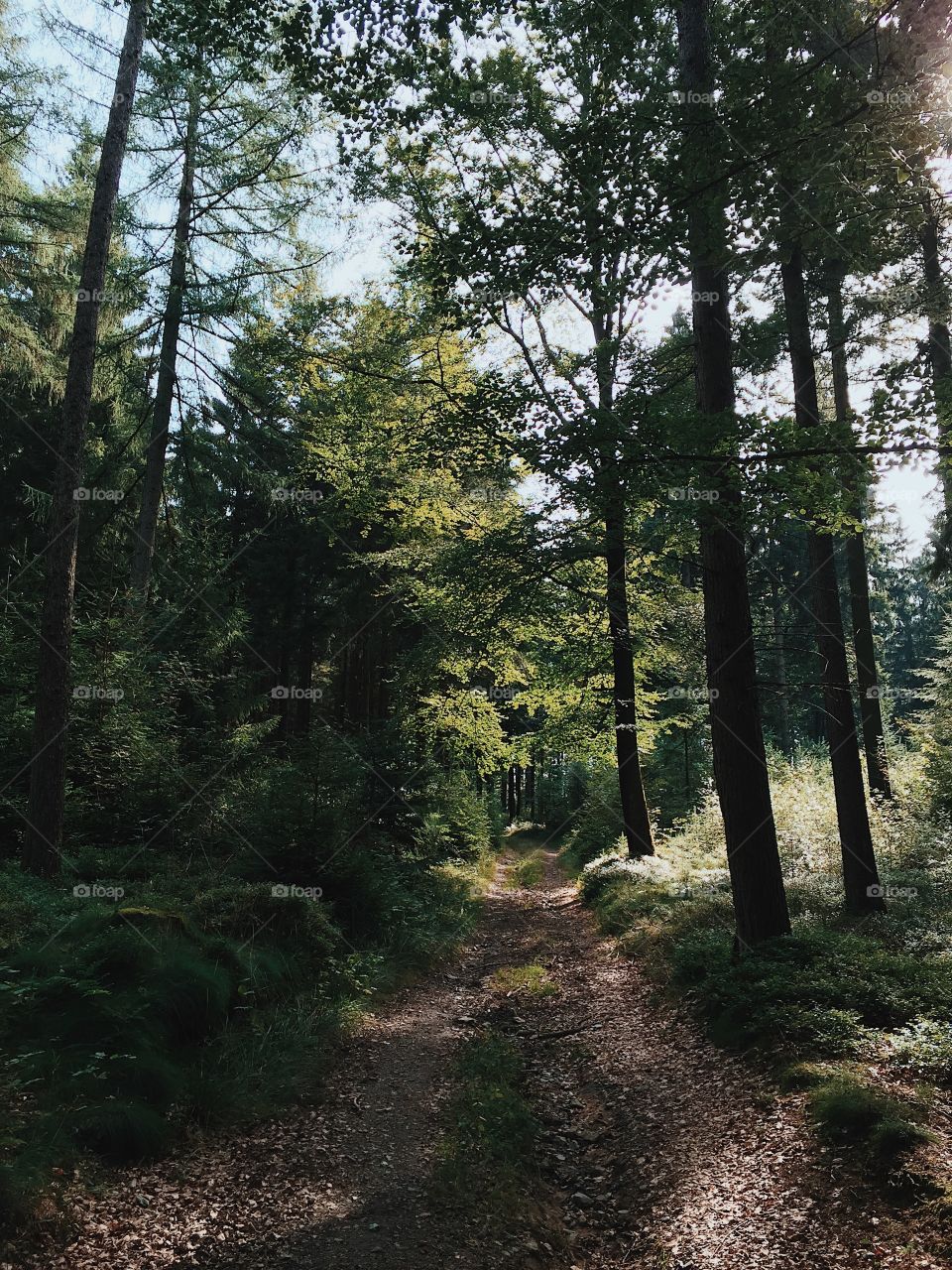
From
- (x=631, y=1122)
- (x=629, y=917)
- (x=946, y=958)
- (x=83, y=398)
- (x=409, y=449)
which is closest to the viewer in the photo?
(x=631, y=1122)

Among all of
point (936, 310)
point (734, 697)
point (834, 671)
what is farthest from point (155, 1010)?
point (936, 310)

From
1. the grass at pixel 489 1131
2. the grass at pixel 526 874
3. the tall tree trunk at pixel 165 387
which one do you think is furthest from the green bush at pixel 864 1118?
the grass at pixel 526 874

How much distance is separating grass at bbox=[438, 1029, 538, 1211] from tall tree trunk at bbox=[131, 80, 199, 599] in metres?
10.2

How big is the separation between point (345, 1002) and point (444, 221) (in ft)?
35.9

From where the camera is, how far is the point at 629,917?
36.9 feet

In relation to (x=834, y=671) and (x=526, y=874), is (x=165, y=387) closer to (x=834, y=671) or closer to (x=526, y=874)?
(x=834, y=671)

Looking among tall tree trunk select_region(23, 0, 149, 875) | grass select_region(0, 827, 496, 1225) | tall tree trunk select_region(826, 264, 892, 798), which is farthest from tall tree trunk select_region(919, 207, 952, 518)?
tall tree trunk select_region(23, 0, 149, 875)

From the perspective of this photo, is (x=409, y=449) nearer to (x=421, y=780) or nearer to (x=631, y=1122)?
(x=421, y=780)

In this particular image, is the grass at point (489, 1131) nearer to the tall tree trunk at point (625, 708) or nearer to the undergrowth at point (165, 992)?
the undergrowth at point (165, 992)

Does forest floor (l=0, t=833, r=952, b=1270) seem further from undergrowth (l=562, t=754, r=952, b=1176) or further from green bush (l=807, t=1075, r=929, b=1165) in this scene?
undergrowth (l=562, t=754, r=952, b=1176)

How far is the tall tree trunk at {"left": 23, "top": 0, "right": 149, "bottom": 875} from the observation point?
8.23 m

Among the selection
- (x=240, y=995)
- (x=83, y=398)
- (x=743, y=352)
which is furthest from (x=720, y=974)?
(x=83, y=398)

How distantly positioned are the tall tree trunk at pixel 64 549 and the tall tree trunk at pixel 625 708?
9.51 m

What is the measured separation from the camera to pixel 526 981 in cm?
952
